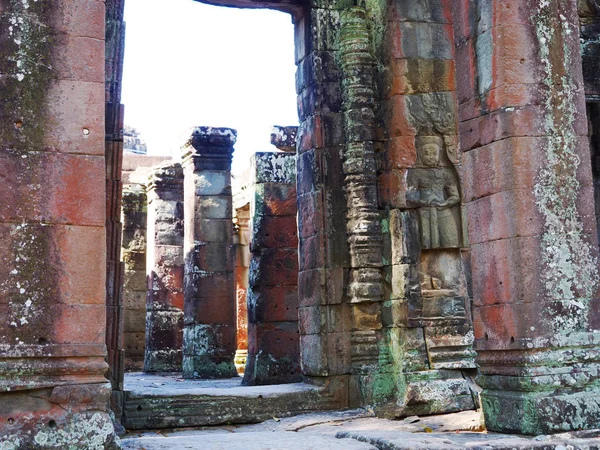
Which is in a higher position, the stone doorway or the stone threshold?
the stone doorway

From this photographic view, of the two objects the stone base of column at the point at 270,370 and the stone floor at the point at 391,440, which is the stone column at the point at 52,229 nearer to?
the stone floor at the point at 391,440

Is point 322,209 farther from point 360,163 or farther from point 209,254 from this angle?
point 209,254

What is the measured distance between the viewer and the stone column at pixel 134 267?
18.6m

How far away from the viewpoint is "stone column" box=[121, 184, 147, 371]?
1856cm

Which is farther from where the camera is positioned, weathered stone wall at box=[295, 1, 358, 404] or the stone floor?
weathered stone wall at box=[295, 1, 358, 404]

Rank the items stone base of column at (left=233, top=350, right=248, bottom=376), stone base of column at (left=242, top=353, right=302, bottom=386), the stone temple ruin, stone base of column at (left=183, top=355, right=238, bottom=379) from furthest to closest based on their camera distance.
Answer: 1. stone base of column at (left=233, top=350, right=248, bottom=376)
2. stone base of column at (left=183, top=355, right=238, bottom=379)
3. stone base of column at (left=242, top=353, right=302, bottom=386)
4. the stone temple ruin

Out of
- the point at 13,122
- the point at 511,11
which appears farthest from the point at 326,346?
the point at 13,122

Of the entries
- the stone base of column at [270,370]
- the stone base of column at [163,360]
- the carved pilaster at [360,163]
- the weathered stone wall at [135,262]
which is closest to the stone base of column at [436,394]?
the carved pilaster at [360,163]

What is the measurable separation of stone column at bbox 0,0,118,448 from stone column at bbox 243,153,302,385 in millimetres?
7104

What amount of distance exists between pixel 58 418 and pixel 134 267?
46.4 feet

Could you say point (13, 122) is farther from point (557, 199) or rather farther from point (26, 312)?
point (557, 199)

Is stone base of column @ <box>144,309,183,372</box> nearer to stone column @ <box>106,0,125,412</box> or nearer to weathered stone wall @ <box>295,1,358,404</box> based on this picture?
weathered stone wall @ <box>295,1,358,404</box>

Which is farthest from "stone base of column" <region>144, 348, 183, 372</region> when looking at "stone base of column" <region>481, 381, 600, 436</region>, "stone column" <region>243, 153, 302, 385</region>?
"stone base of column" <region>481, 381, 600, 436</region>

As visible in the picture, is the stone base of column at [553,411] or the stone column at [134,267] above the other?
the stone column at [134,267]
